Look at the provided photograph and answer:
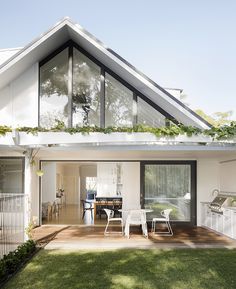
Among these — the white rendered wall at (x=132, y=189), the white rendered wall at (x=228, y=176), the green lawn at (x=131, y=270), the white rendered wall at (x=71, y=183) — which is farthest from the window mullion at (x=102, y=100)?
the white rendered wall at (x=71, y=183)

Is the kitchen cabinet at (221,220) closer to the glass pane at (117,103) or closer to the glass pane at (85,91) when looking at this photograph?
the glass pane at (117,103)

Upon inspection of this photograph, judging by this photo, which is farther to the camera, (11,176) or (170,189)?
(170,189)

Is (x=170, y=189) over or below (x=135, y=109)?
below

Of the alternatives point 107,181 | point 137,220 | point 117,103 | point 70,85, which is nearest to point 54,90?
point 70,85

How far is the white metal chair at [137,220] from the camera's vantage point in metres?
10.1

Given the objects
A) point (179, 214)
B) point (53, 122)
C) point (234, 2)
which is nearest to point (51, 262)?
point (53, 122)

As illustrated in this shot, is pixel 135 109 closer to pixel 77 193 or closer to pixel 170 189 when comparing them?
pixel 170 189

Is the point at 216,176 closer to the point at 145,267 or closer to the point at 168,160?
the point at 168,160

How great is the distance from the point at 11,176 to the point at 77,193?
11.8 meters

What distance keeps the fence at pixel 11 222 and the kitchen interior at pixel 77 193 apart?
527 centimetres

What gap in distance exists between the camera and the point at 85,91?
9.64 m

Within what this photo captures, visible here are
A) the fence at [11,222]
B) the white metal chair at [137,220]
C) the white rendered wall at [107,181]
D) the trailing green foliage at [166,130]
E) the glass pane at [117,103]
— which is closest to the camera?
the fence at [11,222]

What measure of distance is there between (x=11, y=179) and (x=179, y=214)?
20.7 feet

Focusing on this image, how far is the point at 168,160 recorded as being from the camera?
41.7 feet
